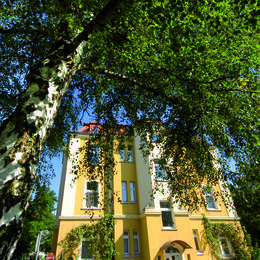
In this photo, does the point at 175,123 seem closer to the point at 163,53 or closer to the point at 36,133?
the point at 163,53

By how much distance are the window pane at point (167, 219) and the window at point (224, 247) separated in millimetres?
4381

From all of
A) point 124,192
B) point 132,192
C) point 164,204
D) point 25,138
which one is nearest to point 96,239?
point 124,192

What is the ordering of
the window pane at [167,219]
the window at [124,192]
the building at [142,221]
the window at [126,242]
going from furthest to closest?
the window at [124,192] → the window pane at [167,219] → the window at [126,242] → the building at [142,221]

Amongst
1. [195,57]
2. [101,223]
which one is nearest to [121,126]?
[195,57]

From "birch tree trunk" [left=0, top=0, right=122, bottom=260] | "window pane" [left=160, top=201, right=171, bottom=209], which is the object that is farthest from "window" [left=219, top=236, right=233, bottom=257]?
"birch tree trunk" [left=0, top=0, right=122, bottom=260]

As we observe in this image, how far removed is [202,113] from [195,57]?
1.57m

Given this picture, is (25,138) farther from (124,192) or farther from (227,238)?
(227,238)

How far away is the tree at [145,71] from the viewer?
117 inches

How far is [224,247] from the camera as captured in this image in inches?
567

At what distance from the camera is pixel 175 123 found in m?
6.62

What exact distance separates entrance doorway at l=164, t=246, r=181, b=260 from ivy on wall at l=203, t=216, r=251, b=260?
9.50 feet

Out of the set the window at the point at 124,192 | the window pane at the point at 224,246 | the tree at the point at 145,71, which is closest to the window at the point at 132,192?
the window at the point at 124,192

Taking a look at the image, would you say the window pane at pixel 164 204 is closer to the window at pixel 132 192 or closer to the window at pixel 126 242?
the window at pixel 132 192

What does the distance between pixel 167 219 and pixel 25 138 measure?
13717 mm
